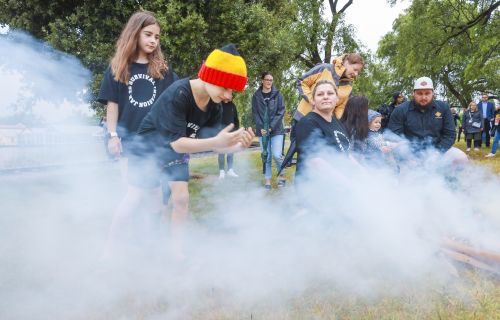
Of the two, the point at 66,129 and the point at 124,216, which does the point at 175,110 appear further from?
the point at 66,129

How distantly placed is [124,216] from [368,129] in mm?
2557

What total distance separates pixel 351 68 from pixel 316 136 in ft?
5.01

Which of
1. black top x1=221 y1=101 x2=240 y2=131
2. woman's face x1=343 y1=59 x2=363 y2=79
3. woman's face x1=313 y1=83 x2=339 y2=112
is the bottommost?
black top x1=221 y1=101 x2=240 y2=131

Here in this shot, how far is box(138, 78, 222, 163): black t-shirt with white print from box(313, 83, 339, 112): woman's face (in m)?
0.87

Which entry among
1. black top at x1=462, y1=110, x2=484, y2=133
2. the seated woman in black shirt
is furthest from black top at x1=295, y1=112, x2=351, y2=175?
black top at x1=462, y1=110, x2=484, y2=133

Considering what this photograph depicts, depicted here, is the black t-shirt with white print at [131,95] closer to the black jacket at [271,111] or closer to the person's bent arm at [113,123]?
the person's bent arm at [113,123]

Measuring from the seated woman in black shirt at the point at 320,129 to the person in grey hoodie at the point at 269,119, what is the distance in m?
2.71

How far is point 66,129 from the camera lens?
1117cm

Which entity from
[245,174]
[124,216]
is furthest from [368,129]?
[245,174]

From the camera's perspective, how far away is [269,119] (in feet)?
19.9

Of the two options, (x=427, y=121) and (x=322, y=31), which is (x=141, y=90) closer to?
(x=427, y=121)

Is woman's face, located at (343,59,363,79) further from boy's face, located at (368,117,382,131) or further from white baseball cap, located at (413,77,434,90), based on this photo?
white baseball cap, located at (413,77,434,90)

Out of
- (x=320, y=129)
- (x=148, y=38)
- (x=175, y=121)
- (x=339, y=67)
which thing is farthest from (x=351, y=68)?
(x=175, y=121)

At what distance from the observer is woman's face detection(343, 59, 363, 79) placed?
14.1ft
